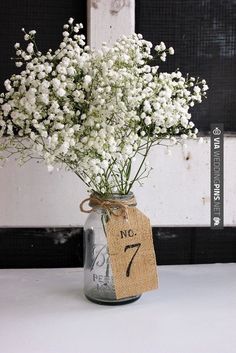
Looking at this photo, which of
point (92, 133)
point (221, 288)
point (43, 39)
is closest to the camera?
point (92, 133)

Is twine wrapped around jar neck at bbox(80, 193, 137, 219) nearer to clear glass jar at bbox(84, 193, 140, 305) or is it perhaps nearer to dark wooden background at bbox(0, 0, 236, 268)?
clear glass jar at bbox(84, 193, 140, 305)

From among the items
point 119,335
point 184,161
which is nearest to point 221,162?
point 184,161

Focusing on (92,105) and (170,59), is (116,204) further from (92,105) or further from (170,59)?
(170,59)

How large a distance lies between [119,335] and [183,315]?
0.50 ft

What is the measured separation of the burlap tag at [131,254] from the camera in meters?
1.03

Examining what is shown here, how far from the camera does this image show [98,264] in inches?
43.0

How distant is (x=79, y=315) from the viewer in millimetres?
1032

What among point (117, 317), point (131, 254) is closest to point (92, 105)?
point (131, 254)

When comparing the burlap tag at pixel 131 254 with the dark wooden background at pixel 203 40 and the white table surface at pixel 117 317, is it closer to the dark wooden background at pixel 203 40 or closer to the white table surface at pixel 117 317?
the white table surface at pixel 117 317

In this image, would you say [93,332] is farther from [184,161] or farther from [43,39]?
[43,39]

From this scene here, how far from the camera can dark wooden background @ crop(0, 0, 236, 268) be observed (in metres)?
1.31

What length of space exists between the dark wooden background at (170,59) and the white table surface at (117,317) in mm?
85

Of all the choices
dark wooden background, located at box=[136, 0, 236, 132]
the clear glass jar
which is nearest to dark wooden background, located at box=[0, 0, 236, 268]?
dark wooden background, located at box=[136, 0, 236, 132]

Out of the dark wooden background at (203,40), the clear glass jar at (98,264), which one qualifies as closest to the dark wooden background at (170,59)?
the dark wooden background at (203,40)
